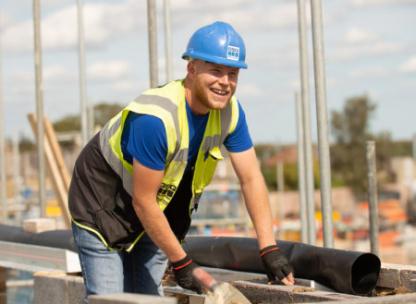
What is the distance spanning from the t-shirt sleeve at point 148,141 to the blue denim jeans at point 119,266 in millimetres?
631

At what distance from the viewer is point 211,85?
5.02 m

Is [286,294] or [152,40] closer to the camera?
[286,294]

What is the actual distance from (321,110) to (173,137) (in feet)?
12.2

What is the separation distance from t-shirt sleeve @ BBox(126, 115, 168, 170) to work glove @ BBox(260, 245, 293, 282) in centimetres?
96

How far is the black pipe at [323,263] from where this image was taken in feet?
22.1

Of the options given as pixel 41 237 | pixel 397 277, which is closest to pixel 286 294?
pixel 397 277

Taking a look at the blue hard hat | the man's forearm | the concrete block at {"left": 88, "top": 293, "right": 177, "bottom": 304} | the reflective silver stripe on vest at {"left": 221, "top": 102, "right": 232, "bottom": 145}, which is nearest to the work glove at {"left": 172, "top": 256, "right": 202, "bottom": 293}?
the man's forearm

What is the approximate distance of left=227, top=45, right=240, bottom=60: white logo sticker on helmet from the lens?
16.6 feet

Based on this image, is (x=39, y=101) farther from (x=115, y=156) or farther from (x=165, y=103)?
(x=165, y=103)


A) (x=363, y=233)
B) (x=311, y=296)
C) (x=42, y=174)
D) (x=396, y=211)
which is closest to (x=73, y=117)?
(x=396, y=211)

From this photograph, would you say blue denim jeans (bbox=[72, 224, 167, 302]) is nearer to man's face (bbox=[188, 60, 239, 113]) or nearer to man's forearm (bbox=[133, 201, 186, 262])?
man's forearm (bbox=[133, 201, 186, 262])

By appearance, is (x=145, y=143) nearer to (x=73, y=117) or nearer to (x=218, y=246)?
(x=218, y=246)

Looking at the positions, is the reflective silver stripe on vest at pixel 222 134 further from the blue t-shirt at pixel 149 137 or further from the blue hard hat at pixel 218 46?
the blue hard hat at pixel 218 46

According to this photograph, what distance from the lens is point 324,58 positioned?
28.6 feet
